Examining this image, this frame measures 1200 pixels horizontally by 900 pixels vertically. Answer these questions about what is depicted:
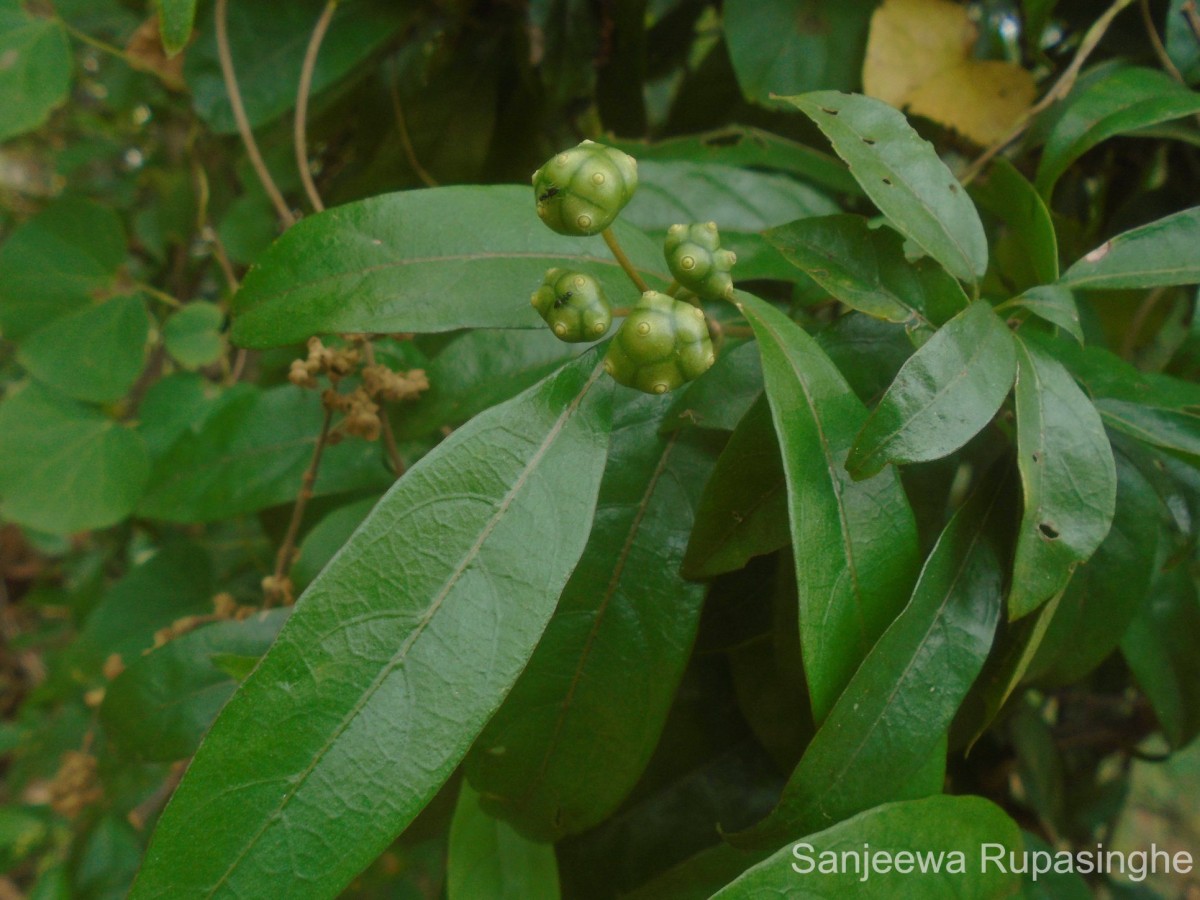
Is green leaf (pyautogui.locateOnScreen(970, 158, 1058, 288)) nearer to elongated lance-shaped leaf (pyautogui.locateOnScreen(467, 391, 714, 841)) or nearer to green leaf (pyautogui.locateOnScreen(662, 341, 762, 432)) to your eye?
green leaf (pyautogui.locateOnScreen(662, 341, 762, 432))

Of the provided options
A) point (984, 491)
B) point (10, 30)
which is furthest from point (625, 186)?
point (10, 30)

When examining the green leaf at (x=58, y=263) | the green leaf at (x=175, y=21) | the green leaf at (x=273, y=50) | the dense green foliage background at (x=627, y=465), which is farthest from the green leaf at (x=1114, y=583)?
the green leaf at (x=58, y=263)

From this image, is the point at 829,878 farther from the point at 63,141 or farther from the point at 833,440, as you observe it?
the point at 63,141

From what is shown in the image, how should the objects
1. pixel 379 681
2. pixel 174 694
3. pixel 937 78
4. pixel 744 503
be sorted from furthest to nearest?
pixel 937 78 → pixel 174 694 → pixel 744 503 → pixel 379 681

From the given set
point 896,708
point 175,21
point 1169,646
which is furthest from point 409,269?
point 1169,646

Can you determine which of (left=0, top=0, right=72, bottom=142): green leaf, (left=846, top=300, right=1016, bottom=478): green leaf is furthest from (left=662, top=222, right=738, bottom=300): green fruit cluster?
(left=0, top=0, right=72, bottom=142): green leaf

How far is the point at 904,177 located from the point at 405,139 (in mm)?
791

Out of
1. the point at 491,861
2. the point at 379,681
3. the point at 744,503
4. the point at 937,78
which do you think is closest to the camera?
the point at 379,681

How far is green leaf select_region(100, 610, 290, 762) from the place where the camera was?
0.80 metres

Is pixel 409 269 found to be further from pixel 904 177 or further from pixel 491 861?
pixel 491 861

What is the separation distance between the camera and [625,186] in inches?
19.8

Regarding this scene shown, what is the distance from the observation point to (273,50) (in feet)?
3.51

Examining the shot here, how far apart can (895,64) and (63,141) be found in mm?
2682

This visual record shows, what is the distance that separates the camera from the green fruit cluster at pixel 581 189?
48 cm
